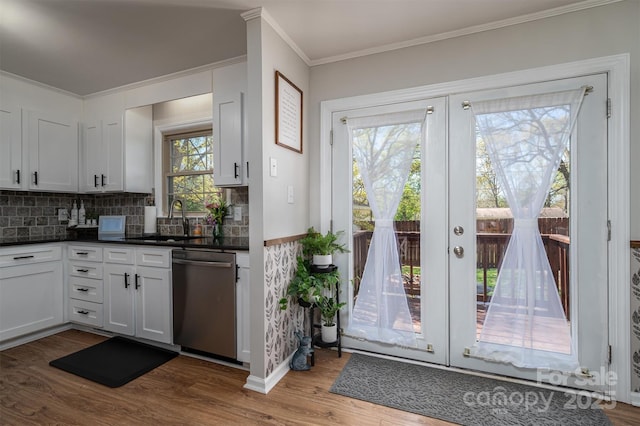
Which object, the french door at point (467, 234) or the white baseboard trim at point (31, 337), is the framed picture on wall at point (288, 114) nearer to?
the french door at point (467, 234)

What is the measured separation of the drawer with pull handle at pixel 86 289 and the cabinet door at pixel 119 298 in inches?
4.2

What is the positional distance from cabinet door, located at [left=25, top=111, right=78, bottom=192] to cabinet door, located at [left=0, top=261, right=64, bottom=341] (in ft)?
2.80

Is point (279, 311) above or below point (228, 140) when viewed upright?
below

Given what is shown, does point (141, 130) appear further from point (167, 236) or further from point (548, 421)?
point (548, 421)

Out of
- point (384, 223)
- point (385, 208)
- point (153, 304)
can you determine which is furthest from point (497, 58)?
point (153, 304)

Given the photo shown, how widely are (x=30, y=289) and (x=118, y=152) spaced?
4.99 ft

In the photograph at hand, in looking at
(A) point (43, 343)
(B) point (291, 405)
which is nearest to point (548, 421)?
(B) point (291, 405)

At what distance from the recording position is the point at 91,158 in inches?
133

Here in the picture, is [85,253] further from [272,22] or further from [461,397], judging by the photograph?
[461,397]

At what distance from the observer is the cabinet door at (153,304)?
253cm

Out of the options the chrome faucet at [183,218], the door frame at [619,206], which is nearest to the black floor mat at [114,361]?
the chrome faucet at [183,218]

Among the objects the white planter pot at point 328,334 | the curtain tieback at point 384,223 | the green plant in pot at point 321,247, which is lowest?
the white planter pot at point 328,334

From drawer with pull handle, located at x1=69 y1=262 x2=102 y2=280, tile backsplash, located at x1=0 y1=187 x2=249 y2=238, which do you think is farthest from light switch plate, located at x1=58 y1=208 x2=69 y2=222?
drawer with pull handle, located at x1=69 y1=262 x2=102 y2=280

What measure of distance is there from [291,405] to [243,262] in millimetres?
985
